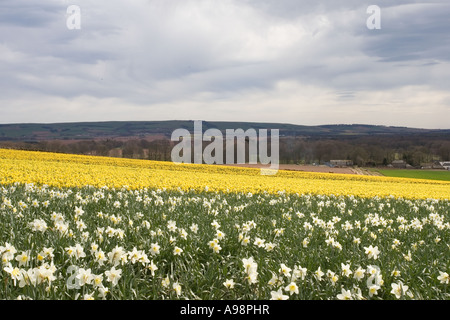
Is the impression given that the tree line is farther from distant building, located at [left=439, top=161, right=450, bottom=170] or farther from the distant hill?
the distant hill

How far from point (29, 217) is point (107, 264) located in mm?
2921

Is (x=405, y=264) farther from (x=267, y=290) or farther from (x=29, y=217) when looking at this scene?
(x=29, y=217)

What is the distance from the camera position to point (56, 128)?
152 metres

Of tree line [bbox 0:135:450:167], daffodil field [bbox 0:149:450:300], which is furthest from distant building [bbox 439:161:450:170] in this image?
daffodil field [bbox 0:149:450:300]

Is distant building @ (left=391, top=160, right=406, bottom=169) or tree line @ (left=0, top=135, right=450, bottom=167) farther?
distant building @ (left=391, top=160, right=406, bottom=169)

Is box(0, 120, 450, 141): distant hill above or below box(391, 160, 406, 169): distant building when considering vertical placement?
above

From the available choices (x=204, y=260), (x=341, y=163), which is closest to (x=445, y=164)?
(x=341, y=163)

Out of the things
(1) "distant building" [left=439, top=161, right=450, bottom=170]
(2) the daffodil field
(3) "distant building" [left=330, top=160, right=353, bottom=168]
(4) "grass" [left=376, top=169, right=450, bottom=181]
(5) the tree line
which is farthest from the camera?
(1) "distant building" [left=439, top=161, right=450, bottom=170]

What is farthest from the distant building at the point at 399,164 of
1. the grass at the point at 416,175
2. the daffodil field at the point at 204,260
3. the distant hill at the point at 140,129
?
the daffodil field at the point at 204,260

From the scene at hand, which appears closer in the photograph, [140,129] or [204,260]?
[204,260]

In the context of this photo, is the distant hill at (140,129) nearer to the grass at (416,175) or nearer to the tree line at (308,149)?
the tree line at (308,149)

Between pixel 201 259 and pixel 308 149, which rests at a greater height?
pixel 201 259

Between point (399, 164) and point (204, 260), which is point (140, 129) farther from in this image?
point (204, 260)
